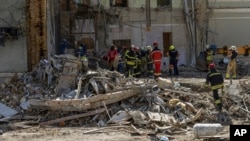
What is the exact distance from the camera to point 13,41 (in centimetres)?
1894

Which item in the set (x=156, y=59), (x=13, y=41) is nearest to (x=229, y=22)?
(x=156, y=59)

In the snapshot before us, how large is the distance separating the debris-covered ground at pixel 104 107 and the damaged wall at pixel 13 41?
29.7 inches

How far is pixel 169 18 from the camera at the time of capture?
27.6 meters

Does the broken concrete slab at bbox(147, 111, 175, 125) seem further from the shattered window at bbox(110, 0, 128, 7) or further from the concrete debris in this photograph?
the shattered window at bbox(110, 0, 128, 7)

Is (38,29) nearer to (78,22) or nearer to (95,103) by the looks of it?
(95,103)

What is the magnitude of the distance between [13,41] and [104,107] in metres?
5.42

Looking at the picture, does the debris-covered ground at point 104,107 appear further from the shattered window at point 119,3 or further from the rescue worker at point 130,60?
the shattered window at point 119,3

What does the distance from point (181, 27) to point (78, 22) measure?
572 cm

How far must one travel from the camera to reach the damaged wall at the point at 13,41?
739 inches

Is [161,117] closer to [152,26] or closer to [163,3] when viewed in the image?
[152,26]

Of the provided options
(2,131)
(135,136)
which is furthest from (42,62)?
(135,136)

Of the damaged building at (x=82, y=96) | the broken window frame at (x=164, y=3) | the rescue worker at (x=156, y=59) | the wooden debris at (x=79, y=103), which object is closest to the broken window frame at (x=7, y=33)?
the damaged building at (x=82, y=96)

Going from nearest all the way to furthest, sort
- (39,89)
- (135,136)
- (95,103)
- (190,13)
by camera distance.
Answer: (135,136) < (95,103) < (39,89) < (190,13)

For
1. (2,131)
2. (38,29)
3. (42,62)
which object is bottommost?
(2,131)
